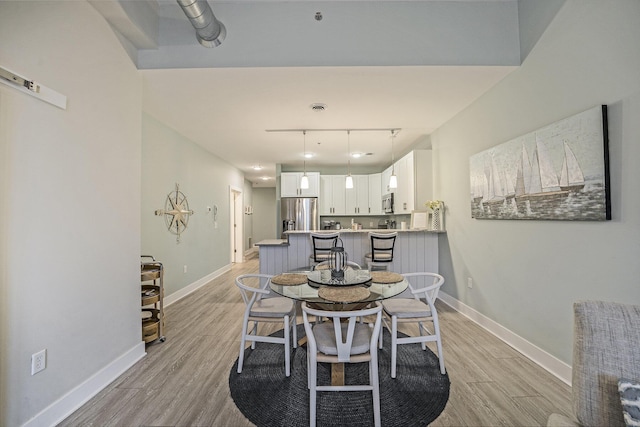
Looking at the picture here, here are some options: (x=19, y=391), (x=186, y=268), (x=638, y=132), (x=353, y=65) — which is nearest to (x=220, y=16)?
(x=353, y=65)

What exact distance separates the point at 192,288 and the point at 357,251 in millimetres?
2923

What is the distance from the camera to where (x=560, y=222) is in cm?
215

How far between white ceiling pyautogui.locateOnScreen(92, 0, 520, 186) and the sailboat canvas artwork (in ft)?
2.72

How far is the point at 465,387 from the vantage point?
2035 mm

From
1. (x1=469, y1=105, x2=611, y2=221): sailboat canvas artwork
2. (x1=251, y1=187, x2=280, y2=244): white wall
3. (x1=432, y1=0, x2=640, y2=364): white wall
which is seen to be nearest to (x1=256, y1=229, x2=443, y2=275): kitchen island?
(x1=432, y1=0, x2=640, y2=364): white wall

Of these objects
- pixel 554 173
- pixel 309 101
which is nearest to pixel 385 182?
pixel 309 101

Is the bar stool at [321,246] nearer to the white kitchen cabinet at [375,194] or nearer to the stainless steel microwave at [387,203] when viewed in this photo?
the stainless steel microwave at [387,203]

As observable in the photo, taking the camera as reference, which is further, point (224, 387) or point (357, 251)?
point (357, 251)

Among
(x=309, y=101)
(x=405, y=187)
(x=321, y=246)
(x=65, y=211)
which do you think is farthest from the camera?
(x=405, y=187)

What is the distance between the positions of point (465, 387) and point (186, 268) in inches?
164

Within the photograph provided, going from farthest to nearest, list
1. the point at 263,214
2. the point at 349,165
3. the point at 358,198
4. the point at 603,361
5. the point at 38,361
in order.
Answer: the point at 263,214
the point at 349,165
the point at 358,198
the point at 38,361
the point at 603,361

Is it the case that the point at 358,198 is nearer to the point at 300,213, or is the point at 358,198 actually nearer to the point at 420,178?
the point at 300,213

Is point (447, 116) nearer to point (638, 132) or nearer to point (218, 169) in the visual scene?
point (638, 132)

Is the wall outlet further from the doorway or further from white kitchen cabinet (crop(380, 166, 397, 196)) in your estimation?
the doorway
